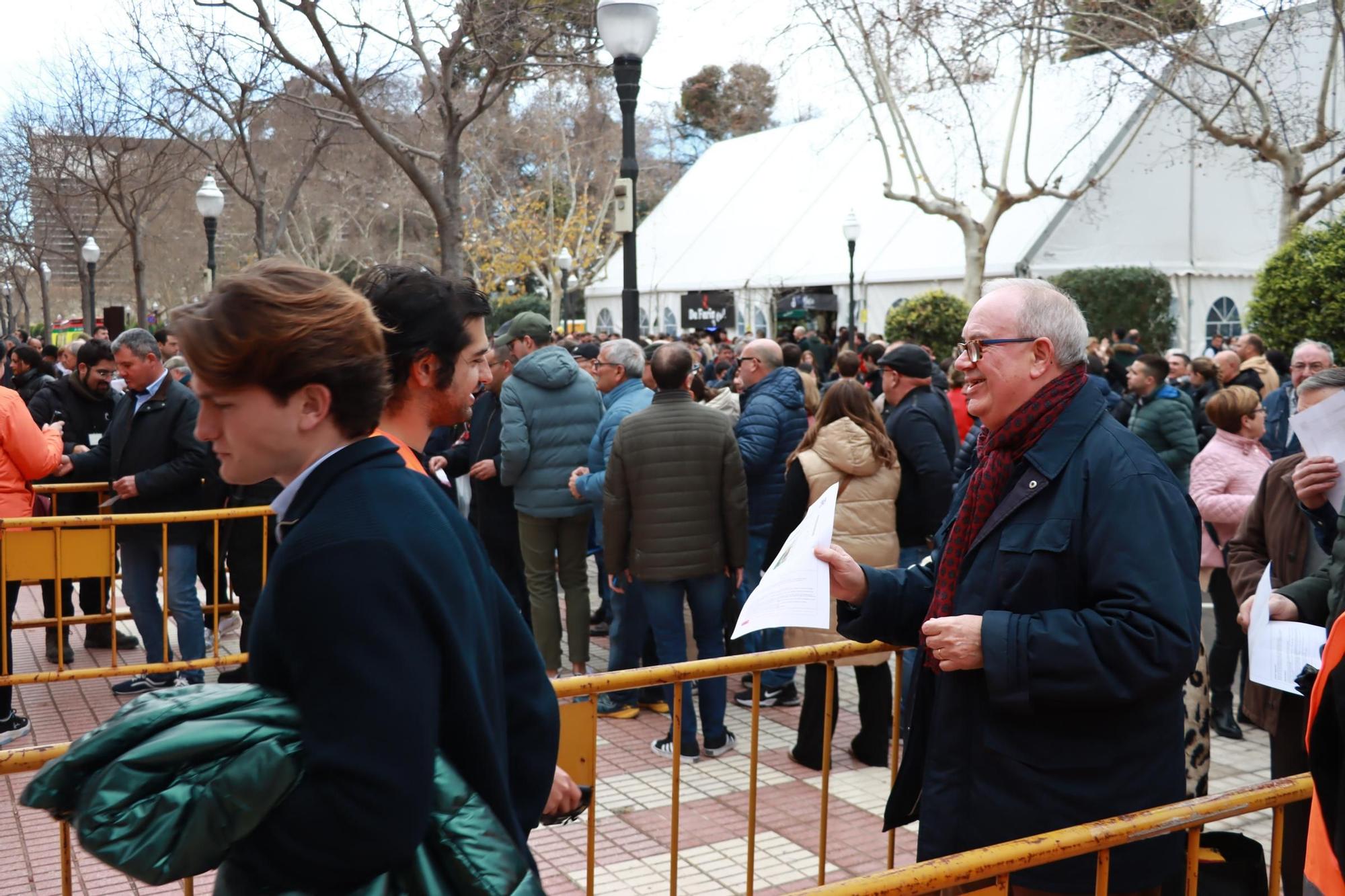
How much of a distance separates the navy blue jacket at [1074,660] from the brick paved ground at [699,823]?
2.42m

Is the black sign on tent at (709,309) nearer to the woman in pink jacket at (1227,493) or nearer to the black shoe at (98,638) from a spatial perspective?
the black shoe at (98,638)

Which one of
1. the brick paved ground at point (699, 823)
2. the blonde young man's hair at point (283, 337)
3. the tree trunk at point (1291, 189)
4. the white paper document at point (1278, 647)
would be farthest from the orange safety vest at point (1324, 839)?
the tree trunk at point (1291, 189)

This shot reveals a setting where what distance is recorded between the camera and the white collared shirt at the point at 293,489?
5.65ft

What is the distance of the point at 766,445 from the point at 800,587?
447 cm

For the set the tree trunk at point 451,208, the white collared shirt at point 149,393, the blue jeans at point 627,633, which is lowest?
the blue jeans at point 627,633

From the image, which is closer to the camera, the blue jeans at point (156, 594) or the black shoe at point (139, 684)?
the blue jeans at point (156, 594)

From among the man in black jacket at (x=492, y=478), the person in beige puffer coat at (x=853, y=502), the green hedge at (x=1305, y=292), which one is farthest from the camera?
the green hedge at (x=1305, y=292)

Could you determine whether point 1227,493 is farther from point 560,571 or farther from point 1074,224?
point 1074,224

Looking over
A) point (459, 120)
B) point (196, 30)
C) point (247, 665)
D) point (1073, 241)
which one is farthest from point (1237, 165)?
point (247, 665)

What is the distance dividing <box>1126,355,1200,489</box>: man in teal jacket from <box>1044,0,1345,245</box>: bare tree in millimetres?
10346

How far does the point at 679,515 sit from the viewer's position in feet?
21.3

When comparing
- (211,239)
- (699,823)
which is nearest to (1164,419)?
(699,823)

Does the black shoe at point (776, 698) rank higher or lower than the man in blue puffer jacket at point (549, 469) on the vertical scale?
lower

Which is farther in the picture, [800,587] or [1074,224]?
[1074,224]
